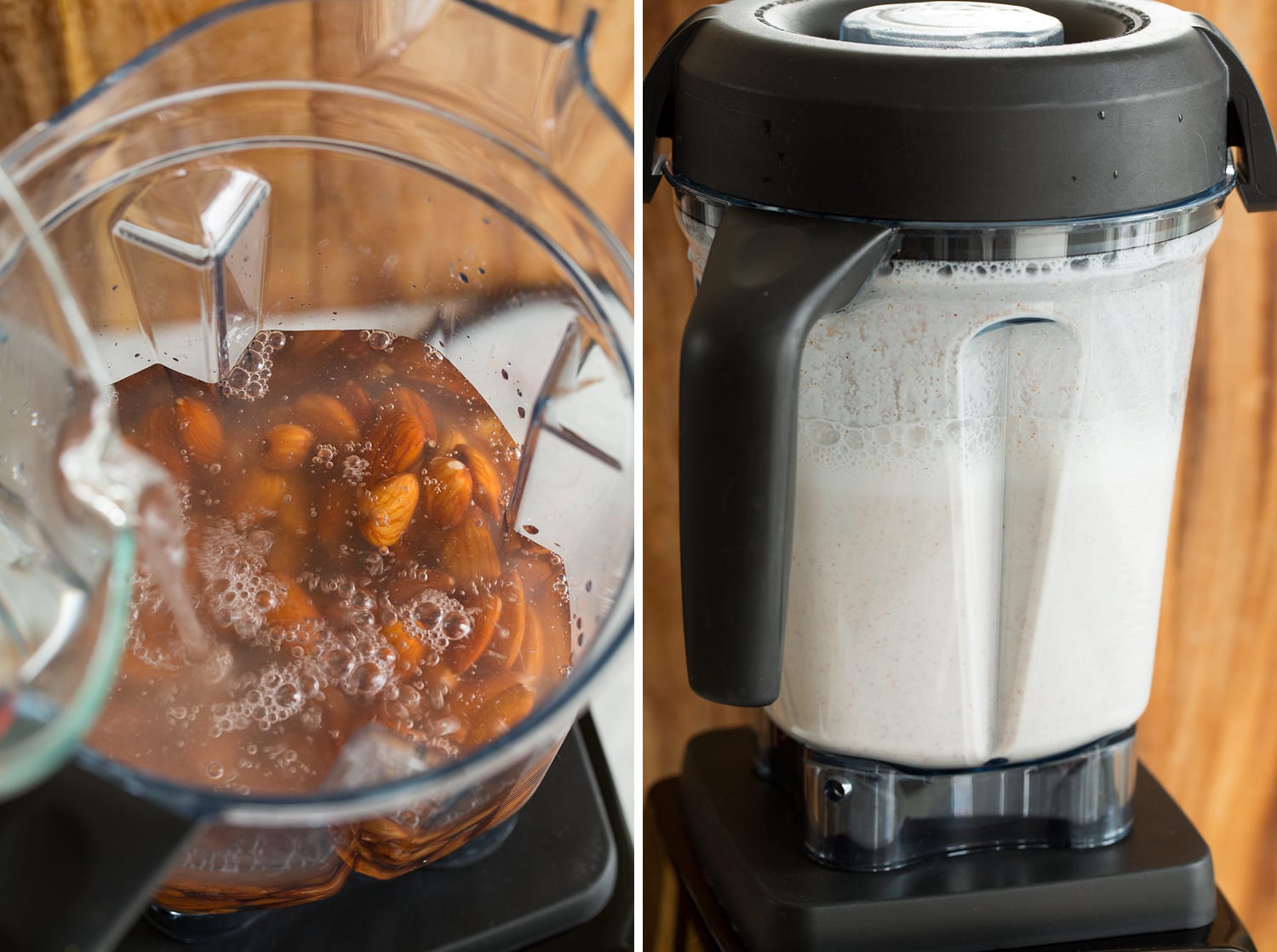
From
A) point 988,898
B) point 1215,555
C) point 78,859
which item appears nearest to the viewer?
point 78,859

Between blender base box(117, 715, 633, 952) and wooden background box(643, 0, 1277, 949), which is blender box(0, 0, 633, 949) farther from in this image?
wooden background box(643, 0, 1277, 949)

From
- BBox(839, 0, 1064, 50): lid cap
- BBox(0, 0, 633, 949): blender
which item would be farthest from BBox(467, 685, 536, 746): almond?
BBox(839, 0, 1064, 50): lid cap

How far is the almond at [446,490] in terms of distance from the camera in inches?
14.7

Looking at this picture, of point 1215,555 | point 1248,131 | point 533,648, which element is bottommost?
point 1215,555

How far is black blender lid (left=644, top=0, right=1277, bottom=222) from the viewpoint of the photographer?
13.2 inches

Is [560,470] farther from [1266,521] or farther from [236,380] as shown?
[1266,521]

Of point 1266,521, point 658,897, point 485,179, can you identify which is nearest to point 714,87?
point 485,179

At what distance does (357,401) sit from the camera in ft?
1.30

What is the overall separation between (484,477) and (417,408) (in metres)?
0.03

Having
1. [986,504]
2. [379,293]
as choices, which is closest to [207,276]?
[379,293]

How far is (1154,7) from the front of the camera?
0.41 meters

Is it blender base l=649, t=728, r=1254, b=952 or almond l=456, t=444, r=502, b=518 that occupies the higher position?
almond l=456, t=444, r=502, b=518

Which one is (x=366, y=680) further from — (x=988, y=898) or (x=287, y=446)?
(x=988, y=898)

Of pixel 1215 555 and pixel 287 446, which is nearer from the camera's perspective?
pixel 287 446
